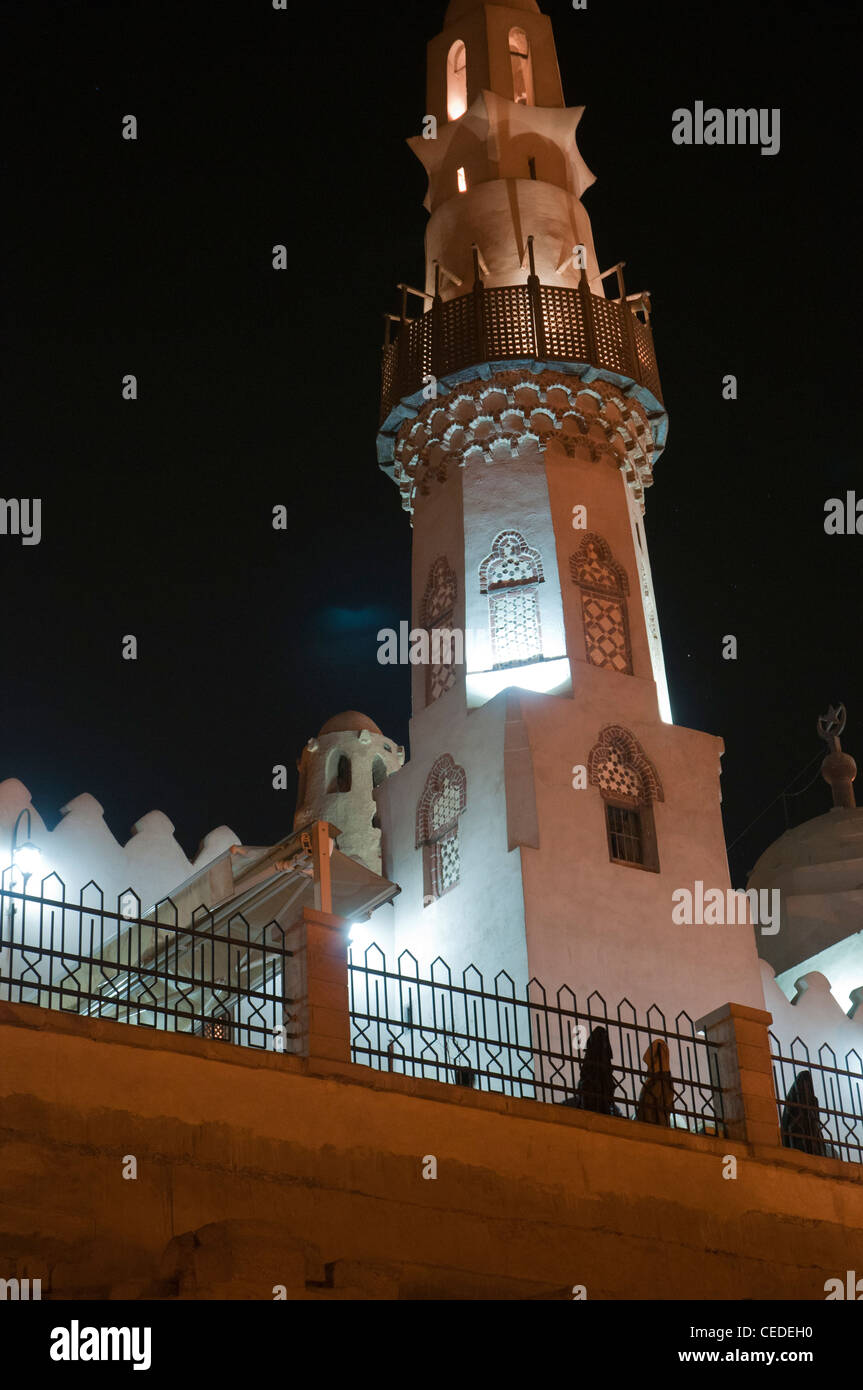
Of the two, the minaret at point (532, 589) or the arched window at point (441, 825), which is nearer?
the minaret at point (532, 589)

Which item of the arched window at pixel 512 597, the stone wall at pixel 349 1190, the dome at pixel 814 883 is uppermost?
the arched window at pixel 512 597

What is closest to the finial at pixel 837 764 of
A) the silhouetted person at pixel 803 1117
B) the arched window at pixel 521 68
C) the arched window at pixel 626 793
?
the arched window at pixel 626 793

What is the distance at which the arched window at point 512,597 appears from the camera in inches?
759

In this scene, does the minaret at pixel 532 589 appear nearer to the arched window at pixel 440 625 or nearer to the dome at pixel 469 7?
the arched window at pixel 440 625

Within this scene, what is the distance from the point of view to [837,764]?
90.7ft

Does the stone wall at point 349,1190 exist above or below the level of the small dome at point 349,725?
below

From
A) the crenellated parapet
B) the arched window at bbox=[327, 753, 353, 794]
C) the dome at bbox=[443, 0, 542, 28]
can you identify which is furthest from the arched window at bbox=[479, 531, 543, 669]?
the dome at bbox=[443, 0, 542, 28]

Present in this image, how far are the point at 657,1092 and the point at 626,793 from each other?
6196mm

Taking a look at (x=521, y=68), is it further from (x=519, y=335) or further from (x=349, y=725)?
(x=349, y=725)

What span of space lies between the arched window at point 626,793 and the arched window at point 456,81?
30.8 ft

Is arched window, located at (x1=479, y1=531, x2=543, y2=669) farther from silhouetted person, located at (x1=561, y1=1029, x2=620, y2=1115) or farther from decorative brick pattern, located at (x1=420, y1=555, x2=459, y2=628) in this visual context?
silhouetted person, located at (x1=561, y1=1029, x2=620, y2=1115)

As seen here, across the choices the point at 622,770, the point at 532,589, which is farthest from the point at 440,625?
the point at 622,770

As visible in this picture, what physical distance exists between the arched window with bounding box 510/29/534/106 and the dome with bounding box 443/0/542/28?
0.62m
